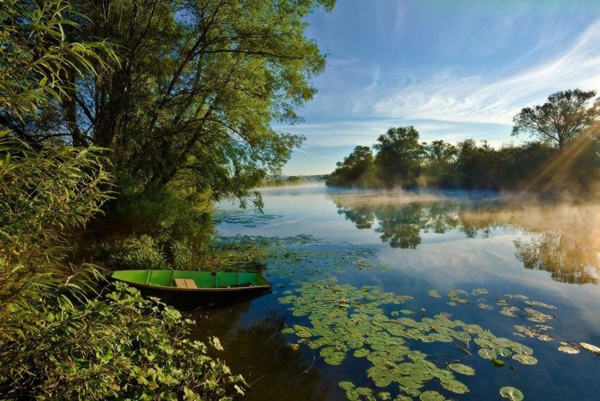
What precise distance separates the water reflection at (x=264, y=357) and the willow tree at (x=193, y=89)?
758 cm

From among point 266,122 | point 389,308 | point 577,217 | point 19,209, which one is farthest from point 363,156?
point 19,209

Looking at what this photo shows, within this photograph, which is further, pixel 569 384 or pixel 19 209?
pixel 569 384

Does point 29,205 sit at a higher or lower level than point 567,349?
higher

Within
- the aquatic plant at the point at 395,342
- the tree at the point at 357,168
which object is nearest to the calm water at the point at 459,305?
the aquatic plant at the point at 395,342

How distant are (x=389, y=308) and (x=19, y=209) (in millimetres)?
8530

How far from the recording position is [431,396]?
4840mm

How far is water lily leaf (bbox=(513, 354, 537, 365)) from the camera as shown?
5705 mm

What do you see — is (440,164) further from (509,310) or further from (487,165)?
(509,310)

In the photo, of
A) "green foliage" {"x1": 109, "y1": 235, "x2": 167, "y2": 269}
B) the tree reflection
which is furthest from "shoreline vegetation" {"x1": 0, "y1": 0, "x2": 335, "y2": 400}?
the tree reflection

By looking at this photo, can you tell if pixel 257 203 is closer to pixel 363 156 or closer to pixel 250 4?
pixel 250 4

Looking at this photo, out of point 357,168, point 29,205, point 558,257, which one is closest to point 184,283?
point 29,205

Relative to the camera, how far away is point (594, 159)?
35719 millimetres

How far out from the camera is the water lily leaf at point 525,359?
5705mm

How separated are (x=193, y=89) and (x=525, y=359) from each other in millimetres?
14873
